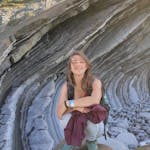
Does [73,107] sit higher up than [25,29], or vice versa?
[25,29]

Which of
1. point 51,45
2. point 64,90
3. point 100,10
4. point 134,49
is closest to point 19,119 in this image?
point 64,90

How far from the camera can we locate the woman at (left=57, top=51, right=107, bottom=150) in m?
3.09

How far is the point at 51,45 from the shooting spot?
621 cm

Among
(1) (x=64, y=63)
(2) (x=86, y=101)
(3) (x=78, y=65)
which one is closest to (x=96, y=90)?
(2) (x=86, y=101)

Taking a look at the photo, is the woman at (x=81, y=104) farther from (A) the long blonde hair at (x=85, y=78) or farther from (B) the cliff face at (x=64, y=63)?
(B) the cliff face at (x=64, y=63)

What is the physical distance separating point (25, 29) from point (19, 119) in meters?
1.32

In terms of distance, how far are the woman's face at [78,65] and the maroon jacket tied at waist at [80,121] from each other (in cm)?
25

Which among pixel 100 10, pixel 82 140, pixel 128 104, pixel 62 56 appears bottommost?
pixel 82 140

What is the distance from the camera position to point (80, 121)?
3.10 m

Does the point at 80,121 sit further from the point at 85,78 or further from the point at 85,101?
the point at 85,78

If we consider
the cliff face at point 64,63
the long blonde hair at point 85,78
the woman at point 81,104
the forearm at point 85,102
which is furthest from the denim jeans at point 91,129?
the cliff face at point 64,63

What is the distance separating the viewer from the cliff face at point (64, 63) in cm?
447

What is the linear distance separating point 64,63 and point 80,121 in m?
3.02

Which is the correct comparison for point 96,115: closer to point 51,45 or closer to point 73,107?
point 73,107
